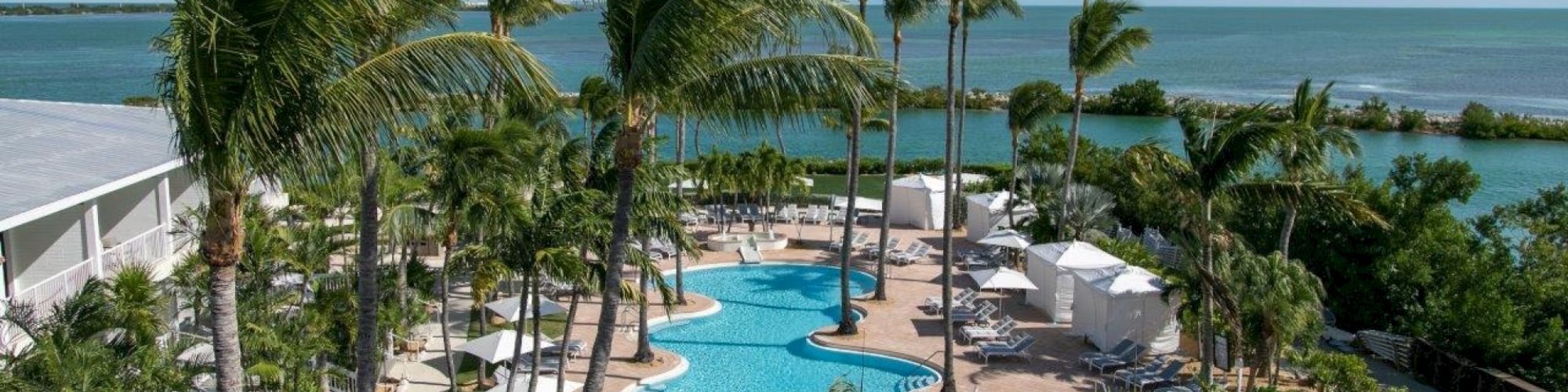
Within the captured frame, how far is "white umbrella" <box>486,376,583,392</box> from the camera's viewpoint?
1584 centimetres

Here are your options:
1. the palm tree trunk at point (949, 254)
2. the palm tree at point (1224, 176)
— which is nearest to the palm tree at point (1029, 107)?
the palm tree trunk at point (949, 254)

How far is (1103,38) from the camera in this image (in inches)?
915

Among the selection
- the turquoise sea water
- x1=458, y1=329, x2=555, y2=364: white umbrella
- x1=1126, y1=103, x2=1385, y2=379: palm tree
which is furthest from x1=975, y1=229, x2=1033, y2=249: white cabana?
x1=458, y1=329, x2=555, y2=364: white umbrella

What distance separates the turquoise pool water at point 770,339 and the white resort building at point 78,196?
7400 millimetres

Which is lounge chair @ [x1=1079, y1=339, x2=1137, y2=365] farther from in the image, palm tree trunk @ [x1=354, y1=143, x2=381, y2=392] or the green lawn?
the green lawn

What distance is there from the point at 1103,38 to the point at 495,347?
13116mm

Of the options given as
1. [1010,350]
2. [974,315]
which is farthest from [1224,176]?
[974,315]

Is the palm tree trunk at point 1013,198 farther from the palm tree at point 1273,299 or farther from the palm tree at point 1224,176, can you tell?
the palm tree at point 1273,299

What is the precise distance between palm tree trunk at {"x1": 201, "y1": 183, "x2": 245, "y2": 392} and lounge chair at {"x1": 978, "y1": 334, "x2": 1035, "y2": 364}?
12.8 meters

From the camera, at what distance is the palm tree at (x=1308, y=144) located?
53.4ft

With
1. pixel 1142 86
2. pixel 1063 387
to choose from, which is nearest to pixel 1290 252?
pixel 1063 387

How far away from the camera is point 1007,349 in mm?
18734

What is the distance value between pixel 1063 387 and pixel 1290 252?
673 cm

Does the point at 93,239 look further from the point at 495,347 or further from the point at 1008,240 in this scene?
the point at 1008,240
